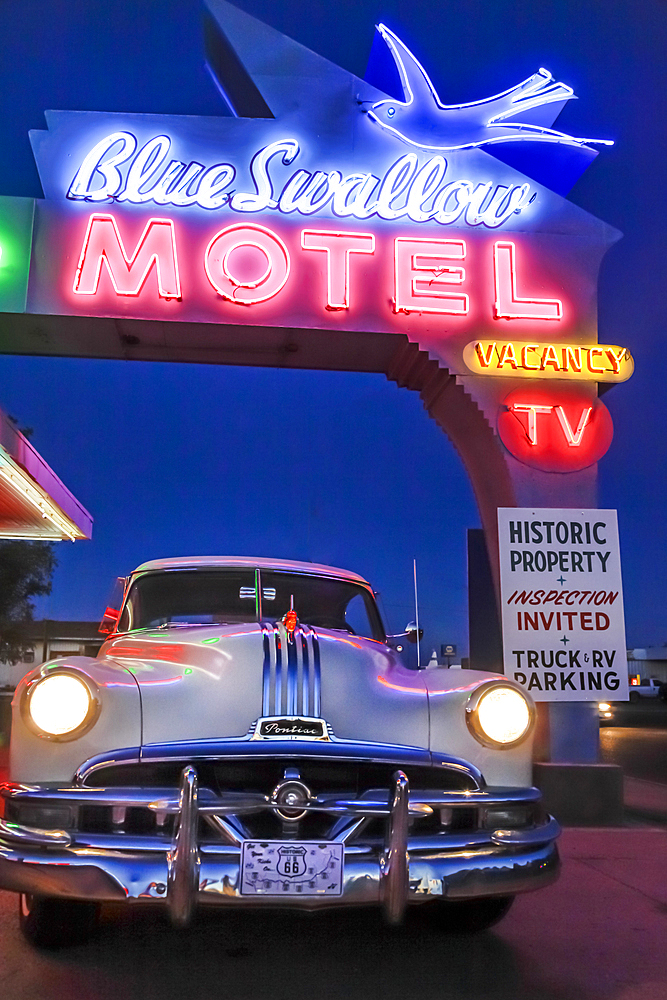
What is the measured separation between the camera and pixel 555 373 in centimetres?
745

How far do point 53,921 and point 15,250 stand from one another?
19.9 ft

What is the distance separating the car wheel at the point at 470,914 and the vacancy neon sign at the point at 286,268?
531cm

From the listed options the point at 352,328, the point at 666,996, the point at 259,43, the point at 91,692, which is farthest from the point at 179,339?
the point at 666,996

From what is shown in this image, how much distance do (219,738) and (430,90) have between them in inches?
318

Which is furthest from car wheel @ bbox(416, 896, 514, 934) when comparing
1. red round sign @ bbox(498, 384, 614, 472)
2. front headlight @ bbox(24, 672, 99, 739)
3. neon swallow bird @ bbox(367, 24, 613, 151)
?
neon swallow bird @ bbox(367, 24, 613, 151)

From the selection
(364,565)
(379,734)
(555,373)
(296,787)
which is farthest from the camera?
(555,373)

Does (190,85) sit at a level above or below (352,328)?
above

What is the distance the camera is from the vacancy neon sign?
24.7ft

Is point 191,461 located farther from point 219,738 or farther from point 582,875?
point 219,738

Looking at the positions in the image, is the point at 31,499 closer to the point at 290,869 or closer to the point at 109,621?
the point at 109,621

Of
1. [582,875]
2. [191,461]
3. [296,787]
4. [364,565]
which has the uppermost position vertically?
[191,461]

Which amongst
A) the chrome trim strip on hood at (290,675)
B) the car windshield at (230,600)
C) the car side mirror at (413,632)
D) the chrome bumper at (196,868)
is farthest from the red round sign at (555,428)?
the chrome bumper at (196,868)

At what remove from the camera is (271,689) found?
301 cm

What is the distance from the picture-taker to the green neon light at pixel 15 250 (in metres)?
7.39
